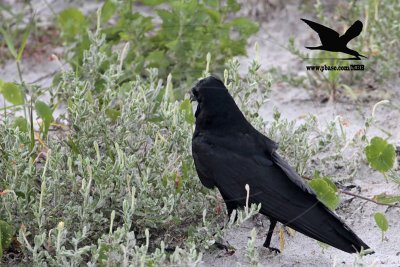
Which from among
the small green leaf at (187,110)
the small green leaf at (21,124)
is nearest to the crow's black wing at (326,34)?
the small green leaf at (187,110)

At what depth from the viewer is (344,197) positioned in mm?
3928

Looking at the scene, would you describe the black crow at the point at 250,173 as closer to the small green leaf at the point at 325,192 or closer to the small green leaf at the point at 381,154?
the small green leaf at the point at 325,192

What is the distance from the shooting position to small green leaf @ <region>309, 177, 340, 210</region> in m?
3.58

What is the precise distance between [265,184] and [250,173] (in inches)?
3.3

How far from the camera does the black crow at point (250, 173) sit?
3219 millimetres

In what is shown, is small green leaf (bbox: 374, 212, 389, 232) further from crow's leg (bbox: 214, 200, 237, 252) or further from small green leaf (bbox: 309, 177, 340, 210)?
crow's leg (bbox: 214, 200, 237, 252)

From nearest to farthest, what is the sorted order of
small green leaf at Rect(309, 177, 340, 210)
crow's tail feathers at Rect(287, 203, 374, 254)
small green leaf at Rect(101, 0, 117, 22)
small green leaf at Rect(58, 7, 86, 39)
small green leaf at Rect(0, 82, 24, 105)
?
crow's tail feathers at Rect(287, 203, 374, 254), small green leaf at Rect(309, 177, 340, 210), small green leaf at Rect(0, 82, 24, 105), small green leaf at Rect(101, 0, 117, 22), small green leaf at Rect(58, 7, 86, 39)

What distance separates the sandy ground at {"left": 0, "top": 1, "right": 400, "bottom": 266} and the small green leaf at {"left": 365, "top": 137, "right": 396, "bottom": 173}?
0.69 feet

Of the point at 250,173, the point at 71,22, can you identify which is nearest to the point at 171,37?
the point at 71,22

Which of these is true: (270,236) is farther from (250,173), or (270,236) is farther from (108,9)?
(108,9)

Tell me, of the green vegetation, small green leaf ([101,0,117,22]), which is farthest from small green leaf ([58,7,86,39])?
small green leaf ([101,0,117,22])

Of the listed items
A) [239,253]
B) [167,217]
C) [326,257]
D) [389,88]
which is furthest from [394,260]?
[389,88]

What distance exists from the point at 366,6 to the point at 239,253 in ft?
6.63

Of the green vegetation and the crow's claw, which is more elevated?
Result: the green vegetation
